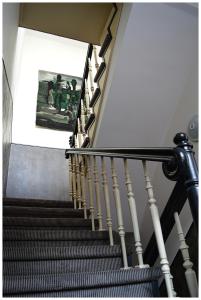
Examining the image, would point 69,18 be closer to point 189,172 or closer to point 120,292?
point 189,172

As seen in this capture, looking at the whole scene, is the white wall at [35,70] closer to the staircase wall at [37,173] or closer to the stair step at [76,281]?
the staircase wall at [37,173]

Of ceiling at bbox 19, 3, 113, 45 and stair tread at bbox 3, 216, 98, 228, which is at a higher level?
ceiling at bbox 19, 3, 113, 45

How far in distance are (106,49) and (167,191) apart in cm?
149

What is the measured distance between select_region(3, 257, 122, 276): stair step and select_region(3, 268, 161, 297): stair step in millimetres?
213

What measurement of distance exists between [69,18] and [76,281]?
119 inches

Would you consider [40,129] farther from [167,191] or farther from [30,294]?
[30,294]

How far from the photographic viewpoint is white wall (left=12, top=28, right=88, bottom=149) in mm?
5195

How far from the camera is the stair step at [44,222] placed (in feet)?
6.85

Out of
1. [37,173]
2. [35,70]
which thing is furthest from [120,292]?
[35,70]

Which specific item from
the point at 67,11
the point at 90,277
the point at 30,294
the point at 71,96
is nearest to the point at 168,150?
the point at 90,277

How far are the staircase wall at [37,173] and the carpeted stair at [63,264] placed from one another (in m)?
2.01

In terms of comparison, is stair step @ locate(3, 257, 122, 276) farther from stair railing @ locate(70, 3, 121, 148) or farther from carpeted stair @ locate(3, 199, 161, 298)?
stair railing @ locate(70, 3, 121, 148)

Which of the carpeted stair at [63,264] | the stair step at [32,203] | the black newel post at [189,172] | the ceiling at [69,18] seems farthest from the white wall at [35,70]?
the black newel post at [189,172]

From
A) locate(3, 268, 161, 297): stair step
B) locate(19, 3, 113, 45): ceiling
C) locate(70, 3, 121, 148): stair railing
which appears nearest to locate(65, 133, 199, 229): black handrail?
locate(3, 268, 161, 297): stair step
